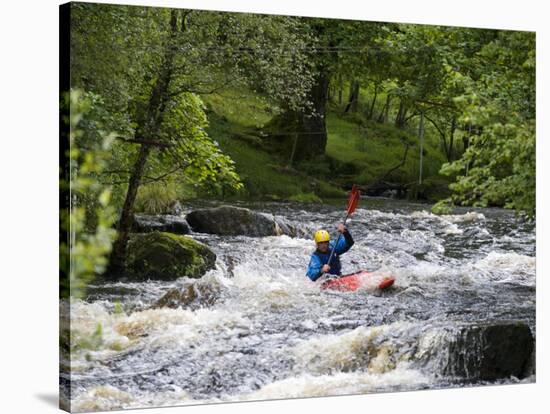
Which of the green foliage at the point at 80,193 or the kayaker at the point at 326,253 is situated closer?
the green foliage at the point at 80,193

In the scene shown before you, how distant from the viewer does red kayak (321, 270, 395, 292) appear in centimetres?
735

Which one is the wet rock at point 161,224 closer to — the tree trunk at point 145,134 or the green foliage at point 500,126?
the tree trunk at point 145,134

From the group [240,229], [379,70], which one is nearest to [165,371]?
[240,229]

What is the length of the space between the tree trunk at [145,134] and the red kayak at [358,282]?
66.2 inches

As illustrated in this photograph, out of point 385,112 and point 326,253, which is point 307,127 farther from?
point 326,253

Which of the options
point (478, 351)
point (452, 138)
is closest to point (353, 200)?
point (452, 138)

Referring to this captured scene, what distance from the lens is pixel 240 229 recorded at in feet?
23.5

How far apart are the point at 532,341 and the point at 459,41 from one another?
2707mm

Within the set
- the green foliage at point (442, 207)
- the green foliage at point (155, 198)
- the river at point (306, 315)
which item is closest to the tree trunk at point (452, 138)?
→ the green foliage at point (442, 207)

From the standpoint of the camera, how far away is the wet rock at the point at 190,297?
6703mm

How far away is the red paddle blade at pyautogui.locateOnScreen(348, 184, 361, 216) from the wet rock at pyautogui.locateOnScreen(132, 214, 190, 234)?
1416mm

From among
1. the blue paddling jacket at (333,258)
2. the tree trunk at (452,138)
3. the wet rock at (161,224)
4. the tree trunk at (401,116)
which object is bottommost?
the blue paddling jacket at (333,258)

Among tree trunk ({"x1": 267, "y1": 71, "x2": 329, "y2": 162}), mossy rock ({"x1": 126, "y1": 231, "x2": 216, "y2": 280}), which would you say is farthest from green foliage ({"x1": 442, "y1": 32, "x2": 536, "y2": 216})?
mossy rock ({"x1": 126, "y1": 231, "x2": 216, "y2": 280})

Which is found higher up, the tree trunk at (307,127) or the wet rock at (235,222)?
the tree trunk at (307,127)
